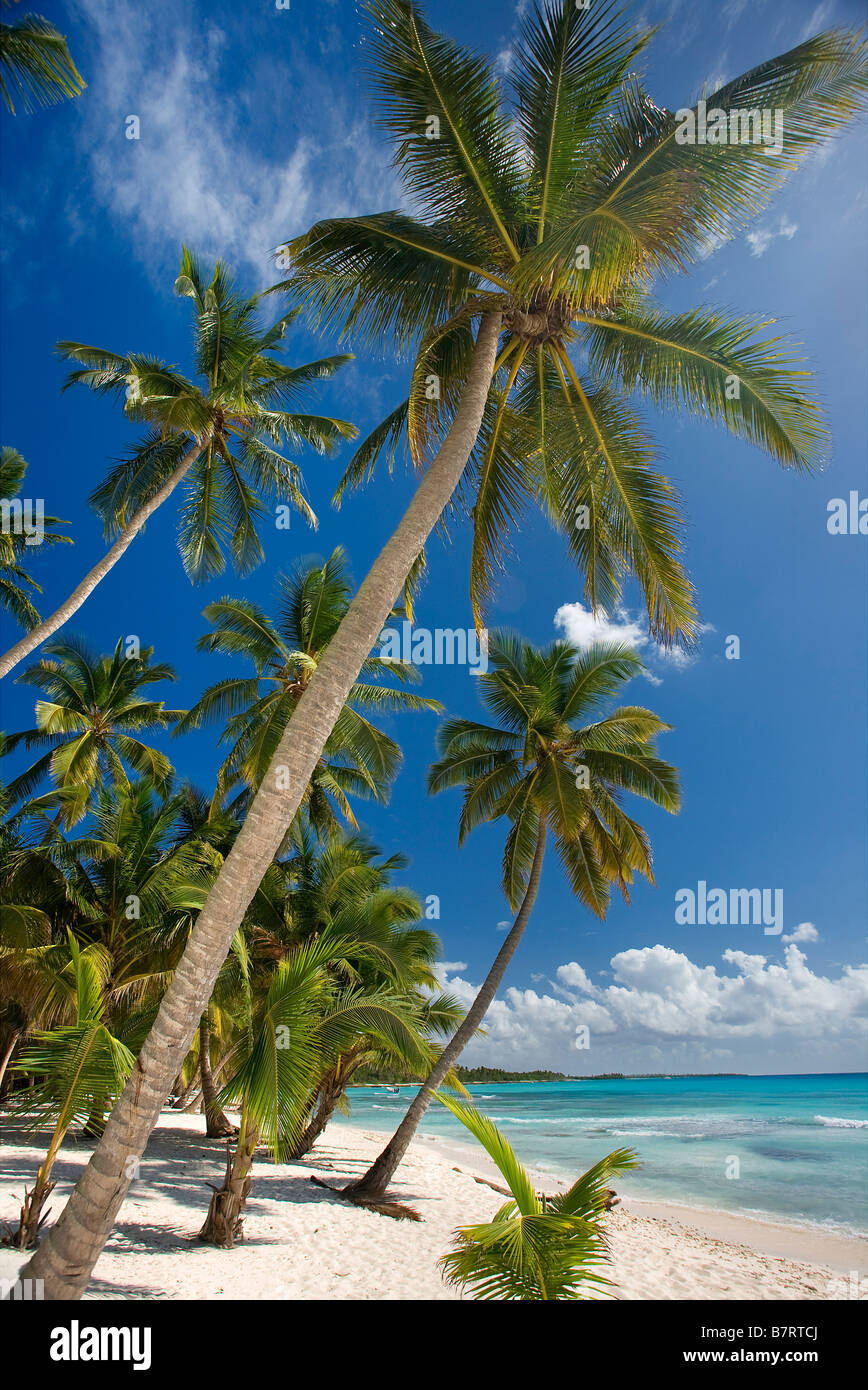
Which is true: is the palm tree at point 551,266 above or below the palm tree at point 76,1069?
above

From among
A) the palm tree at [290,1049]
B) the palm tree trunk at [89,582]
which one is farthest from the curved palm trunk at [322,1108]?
the palm tree trunk at [89,582]

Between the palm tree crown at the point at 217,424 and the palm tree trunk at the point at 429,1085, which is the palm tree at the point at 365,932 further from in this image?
the palm tree crown at the point at 217,424

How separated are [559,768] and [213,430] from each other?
9291 millimetres

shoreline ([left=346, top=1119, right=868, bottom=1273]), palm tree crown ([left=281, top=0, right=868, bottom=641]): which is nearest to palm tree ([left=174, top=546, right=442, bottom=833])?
palm tree crown ([left=281, top=0, right=868, bottom=641])

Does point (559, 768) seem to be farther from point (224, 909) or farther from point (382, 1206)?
point (224, 909)

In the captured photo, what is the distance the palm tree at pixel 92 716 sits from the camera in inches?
744

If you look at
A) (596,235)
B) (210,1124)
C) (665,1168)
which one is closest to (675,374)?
(596,235)

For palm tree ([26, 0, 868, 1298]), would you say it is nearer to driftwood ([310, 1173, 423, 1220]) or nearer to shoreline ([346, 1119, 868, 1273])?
driftwood ([310, 1173, 423, 1220])

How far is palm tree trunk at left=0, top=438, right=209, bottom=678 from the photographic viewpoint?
1020 centimetres

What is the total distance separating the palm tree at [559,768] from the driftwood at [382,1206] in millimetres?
4200

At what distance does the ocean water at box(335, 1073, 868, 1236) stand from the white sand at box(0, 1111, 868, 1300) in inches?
124
